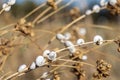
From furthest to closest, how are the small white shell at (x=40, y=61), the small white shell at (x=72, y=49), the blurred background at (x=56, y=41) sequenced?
the blurred background at (x=56, y=41), the small white shell at (x=72, y=49), the small white shell at (x=40, y=61)

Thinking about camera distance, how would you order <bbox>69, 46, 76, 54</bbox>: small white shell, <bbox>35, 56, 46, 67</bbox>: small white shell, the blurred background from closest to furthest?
1. <bbox>35, 56, 46, 67</bbox>: small white shell
2. <bbox>69, 46, 76, 54</bbox>: small white shell
3. the blurred background

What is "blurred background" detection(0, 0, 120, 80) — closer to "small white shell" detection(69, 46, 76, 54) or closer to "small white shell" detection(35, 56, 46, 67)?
"small white shell" detection(69, 46, 76, 54)

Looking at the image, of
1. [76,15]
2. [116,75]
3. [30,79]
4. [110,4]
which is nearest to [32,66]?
[110,4]

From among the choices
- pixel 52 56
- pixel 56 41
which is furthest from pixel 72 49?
pixel 56 41

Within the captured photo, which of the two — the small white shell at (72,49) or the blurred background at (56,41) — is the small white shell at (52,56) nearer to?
the small white shell at (72,49)

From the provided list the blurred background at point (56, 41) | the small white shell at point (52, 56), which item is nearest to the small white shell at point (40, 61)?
the small white shell at point (52, 56)

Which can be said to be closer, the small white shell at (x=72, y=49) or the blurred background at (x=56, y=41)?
the small white shell at (x=72, y=49)

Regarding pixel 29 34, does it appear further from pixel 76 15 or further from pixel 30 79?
pixel 30 79

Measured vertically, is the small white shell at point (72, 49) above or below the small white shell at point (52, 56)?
above

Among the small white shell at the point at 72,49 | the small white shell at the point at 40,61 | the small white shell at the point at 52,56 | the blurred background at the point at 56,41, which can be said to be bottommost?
the small white shell at the point at 40,61

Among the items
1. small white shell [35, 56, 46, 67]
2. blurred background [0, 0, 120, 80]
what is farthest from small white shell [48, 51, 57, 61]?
blurred background [0, 0, 120, 80]

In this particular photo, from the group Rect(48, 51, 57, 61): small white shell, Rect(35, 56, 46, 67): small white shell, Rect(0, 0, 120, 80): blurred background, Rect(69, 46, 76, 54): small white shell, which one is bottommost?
Rect(35, 56, 46, 67): small white shell
